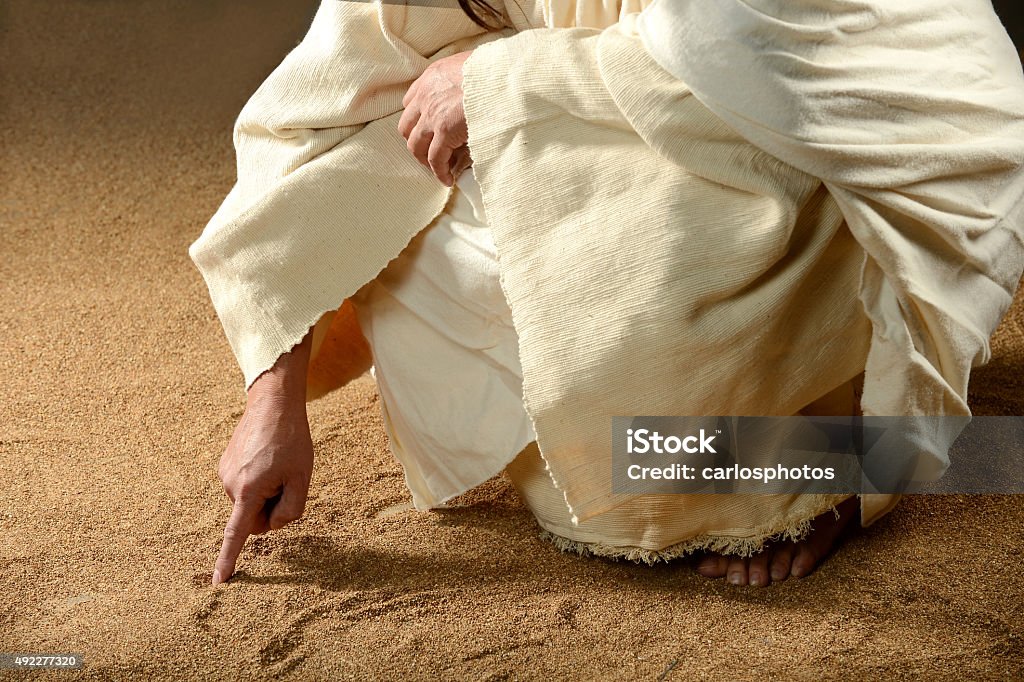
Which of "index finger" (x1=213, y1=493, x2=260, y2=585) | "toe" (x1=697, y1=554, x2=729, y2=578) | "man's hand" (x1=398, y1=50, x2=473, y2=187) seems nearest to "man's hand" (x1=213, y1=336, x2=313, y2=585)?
"index finger" (x1=213, y1=493, x2=260, y2=585)

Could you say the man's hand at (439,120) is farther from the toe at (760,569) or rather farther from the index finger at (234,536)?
the toe at (760,569)

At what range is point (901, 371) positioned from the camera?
1080 millimetres

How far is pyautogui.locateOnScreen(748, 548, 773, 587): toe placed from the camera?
4.08 ft

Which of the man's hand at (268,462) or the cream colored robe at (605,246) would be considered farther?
the man's hand at (268,462)

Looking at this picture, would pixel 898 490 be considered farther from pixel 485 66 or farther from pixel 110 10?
pixel 110 10

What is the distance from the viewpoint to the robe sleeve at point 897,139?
→ 40.0 inches

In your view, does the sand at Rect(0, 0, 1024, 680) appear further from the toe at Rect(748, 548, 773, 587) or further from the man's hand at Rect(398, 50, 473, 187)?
the man's hand at Rect(398, 50, 473, 187)

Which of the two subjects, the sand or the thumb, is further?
the thumb

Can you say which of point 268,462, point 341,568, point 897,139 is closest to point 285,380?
point 268,462

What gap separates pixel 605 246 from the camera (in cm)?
107

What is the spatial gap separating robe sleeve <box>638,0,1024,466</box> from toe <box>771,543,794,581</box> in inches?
8.0

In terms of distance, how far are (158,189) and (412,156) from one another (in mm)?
1187

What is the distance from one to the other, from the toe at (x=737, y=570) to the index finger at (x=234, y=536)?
1.73 feet

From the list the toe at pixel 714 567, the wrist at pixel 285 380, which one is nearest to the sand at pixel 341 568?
the toe at pixel 714 567
